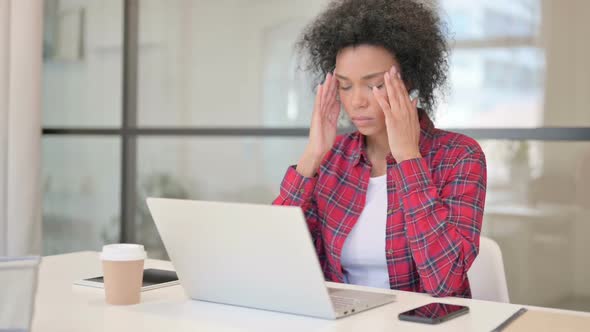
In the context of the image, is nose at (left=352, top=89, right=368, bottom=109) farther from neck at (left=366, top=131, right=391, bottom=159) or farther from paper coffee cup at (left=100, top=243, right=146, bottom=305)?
paper coffee cup at (left=100, top=243, right=146, bottom=305)

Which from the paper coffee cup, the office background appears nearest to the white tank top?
the office background

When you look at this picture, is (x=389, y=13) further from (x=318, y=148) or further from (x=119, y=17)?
(x=119, y=17)

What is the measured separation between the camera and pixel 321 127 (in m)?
1.88

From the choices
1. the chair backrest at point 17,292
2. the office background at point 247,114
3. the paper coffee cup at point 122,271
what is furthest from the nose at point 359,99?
the chair backrest at point 17,292

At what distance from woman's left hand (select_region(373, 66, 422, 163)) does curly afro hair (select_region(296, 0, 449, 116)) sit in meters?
0.11

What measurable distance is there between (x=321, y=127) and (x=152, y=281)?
61cm

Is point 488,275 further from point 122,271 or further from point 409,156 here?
point 122,271

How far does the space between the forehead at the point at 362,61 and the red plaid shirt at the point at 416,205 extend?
0.18 meters

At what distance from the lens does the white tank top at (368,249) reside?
1.71 metres

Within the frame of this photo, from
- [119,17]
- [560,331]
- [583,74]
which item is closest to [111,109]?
[119,17]

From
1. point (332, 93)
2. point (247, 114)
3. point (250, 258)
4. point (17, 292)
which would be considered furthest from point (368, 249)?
point (247, 114)

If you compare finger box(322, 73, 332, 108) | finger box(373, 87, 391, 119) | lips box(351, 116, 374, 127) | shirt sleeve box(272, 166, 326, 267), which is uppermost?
finger box(322, 73, 332, 108)

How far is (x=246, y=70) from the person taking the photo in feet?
10.2

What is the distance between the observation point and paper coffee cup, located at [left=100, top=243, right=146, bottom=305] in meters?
1.28
